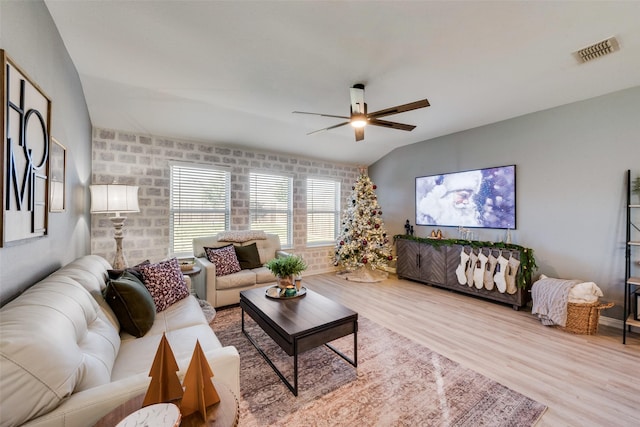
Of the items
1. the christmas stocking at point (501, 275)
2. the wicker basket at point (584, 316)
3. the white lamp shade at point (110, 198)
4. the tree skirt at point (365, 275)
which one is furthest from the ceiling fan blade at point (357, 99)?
the tree skirt at point (365, 275)

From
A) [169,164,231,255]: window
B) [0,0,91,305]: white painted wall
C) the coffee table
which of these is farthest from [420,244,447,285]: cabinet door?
[0,0,91,305]: white painted wall

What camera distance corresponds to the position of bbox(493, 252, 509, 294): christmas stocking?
364 centimetres

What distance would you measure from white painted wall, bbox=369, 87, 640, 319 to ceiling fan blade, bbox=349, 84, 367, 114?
2621 millimetres

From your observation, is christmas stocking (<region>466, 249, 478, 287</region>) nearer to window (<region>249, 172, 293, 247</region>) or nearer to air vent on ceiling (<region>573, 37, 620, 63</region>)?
air vent on ceiling (<region>573, 37, 620, 63</region>)

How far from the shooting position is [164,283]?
2393mm

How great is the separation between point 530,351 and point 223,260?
11.9 feet

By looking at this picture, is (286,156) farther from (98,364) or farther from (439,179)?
(98,364)

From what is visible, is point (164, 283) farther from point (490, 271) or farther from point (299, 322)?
point (490, 271)

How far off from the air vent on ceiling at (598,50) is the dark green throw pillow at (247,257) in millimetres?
4335

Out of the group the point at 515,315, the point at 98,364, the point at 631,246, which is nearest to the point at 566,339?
the point at 515,315

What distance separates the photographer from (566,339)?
2.76 meters

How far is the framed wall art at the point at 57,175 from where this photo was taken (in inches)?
72.0

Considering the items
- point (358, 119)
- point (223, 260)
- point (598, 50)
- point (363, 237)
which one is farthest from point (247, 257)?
point (598, 50)

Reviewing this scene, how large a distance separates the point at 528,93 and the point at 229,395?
→ 14.0ft
